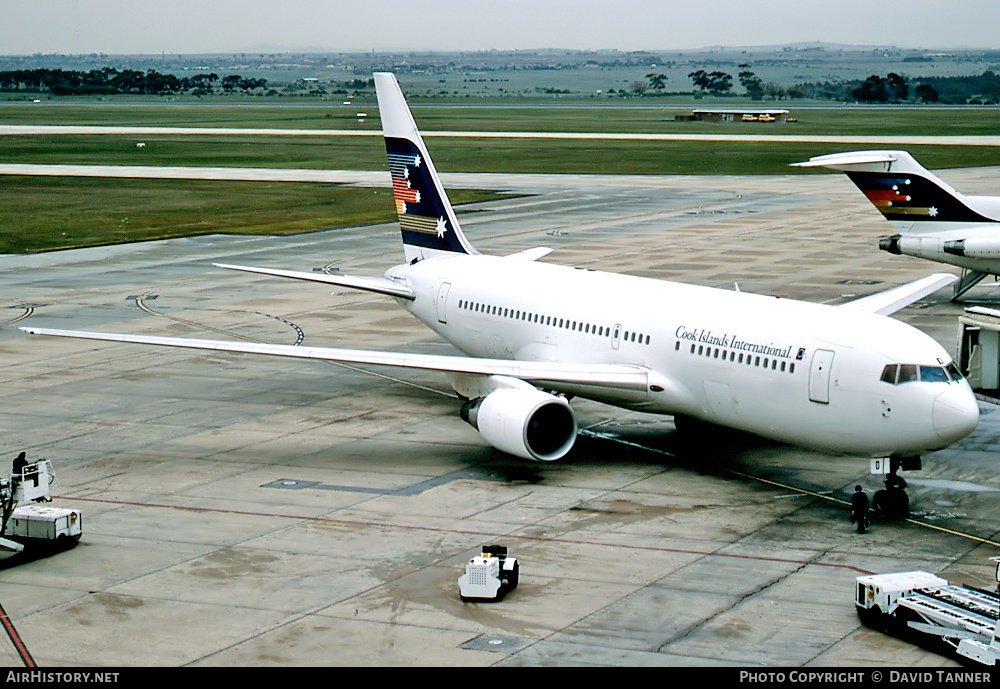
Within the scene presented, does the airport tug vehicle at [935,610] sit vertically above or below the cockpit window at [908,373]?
below

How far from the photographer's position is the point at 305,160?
122m

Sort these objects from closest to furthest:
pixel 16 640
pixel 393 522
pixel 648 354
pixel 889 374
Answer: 1. pixel 16 640
2. pixel 889 374
3. pixel 393 522
4. pixel 648 354

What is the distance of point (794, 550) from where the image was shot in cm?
2408

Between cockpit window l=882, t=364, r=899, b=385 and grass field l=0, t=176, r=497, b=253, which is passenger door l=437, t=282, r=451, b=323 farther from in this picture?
grass field l=0, t=176, r=497, b=253

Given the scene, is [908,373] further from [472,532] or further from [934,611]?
[472,532]

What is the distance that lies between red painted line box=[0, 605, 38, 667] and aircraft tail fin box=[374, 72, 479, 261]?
20534 mm

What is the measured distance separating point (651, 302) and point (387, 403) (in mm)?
9303

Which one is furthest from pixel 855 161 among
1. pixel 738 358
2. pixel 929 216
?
pixel 738 358

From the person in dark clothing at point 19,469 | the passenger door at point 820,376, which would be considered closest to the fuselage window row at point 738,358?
the passenger door at point 820,376

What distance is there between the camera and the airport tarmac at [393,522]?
65.3 ft

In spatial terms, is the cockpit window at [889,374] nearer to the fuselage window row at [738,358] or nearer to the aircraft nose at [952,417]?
the aircraft nose at [952,417]

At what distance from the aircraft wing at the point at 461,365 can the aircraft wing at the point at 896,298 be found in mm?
8577

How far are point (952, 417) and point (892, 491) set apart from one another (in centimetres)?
225
